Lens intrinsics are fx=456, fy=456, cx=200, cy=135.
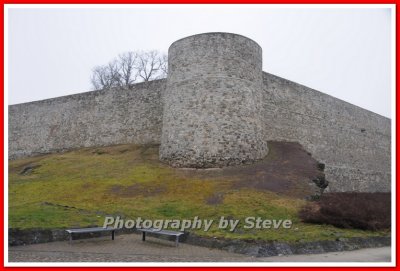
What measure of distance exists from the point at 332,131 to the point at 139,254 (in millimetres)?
23713

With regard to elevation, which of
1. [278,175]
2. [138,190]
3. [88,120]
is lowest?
[138,190]

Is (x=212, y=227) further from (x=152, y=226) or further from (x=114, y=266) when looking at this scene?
(x=114, y=266)

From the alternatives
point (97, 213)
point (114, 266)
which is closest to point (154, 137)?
point (97, 213)

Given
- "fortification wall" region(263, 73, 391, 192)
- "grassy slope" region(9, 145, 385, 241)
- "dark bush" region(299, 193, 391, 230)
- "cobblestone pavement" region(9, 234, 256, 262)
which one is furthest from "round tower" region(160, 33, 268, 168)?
"cobblestone pavement" region(9, 234, 256, 262)

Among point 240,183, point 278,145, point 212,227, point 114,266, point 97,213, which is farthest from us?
point 278,145

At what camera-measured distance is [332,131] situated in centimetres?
3212

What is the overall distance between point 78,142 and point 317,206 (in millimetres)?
19976

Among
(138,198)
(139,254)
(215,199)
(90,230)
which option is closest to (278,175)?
(215,199)

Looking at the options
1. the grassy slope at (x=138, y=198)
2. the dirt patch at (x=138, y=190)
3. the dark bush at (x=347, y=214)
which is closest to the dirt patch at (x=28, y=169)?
the grassy slope at (x=138, y=198)

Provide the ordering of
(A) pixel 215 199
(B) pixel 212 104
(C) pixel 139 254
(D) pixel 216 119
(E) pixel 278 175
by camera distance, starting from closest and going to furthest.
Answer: (C) pixel 139 254, (A) pixel 215 199, (E) pixel 278 175, (D) pixel 216 119, (B) pixel 212 104

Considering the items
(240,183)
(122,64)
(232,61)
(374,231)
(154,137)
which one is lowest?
(374,231)

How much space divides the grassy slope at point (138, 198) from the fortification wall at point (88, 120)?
3.57m

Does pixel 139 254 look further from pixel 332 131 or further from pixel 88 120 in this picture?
pixel 332 131

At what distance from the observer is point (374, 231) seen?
14.7 meters
